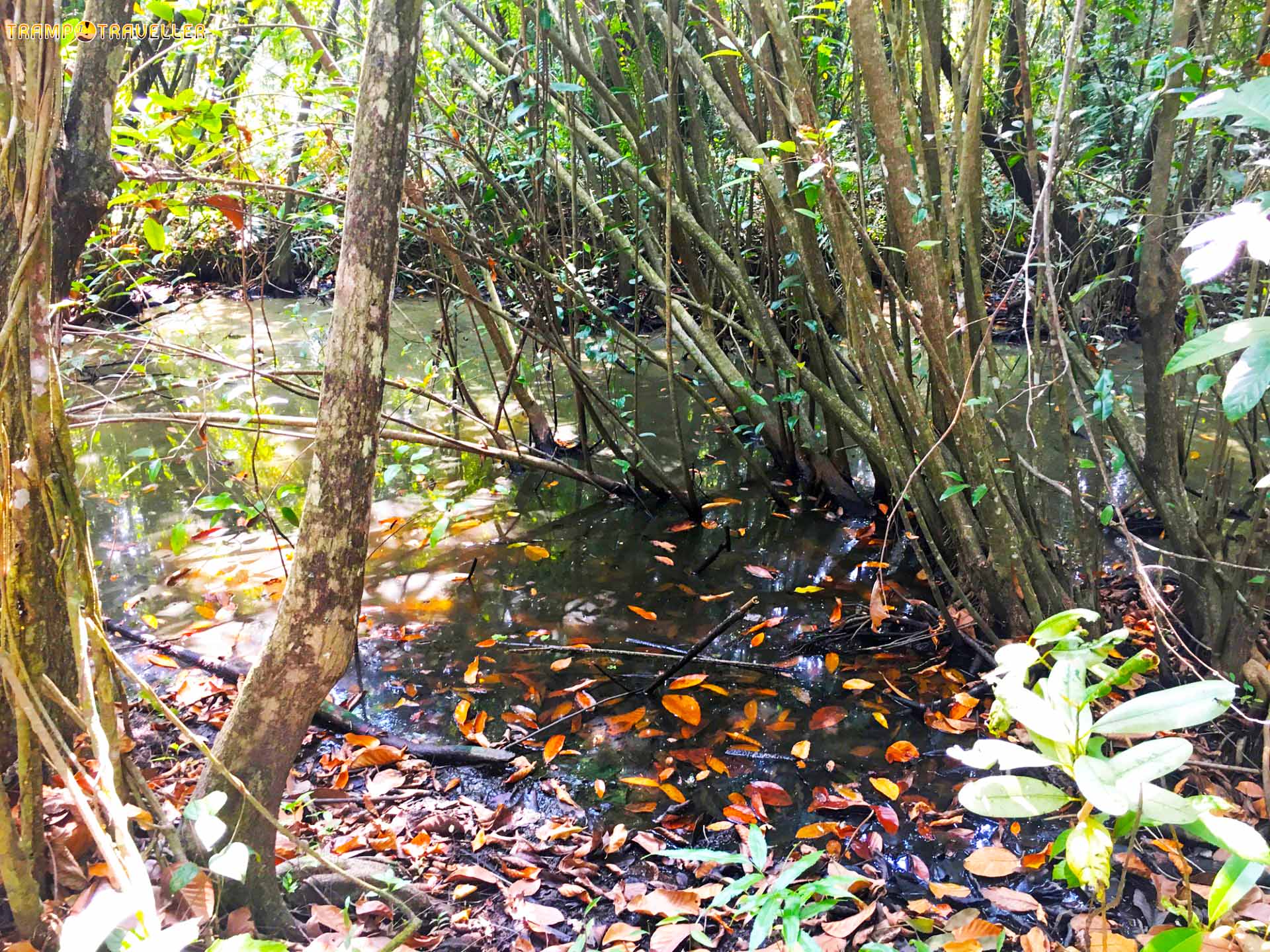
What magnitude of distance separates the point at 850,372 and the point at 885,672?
2.31 m

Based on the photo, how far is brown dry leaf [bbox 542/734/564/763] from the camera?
2723 mm

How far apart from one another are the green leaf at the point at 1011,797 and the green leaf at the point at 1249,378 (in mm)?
494

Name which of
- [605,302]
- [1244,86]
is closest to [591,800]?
[1244,86]

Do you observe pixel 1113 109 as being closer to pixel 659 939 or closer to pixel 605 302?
pixel 605 302

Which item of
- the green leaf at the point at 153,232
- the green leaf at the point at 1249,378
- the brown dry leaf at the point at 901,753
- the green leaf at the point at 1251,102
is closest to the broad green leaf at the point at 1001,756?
the green leaf at the point at 1249,378

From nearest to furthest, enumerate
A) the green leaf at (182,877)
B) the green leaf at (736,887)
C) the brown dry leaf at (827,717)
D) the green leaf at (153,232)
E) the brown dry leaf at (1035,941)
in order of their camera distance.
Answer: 1. the green leaf at (182,877)
2. the green leaf at (736,887)
3. the brown dry leaf at (1035,941)
4. the green leaf at (153,232)
5. the brown dry leaf at (827,717)

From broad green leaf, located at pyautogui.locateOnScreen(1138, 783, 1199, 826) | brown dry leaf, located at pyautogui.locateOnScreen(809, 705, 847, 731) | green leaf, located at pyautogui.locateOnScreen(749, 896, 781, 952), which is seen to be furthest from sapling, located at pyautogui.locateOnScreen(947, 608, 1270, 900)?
brown dry leaf, located at pyautogui.locateOnScreen(809, 705, 847, 731)

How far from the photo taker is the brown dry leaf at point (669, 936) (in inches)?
74.9

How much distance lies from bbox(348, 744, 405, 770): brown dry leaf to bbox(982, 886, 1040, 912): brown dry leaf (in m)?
1.71

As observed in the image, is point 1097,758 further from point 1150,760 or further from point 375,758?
point 375,758

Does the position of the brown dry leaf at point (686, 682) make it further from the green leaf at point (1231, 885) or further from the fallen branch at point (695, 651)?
the green leaf at point (1231, 885)

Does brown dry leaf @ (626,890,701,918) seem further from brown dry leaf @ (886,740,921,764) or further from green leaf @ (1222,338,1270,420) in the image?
green leaf @ (1222,338,1270,420)

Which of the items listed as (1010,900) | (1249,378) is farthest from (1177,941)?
(1010,900)

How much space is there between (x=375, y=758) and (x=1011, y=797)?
209 centimetres
